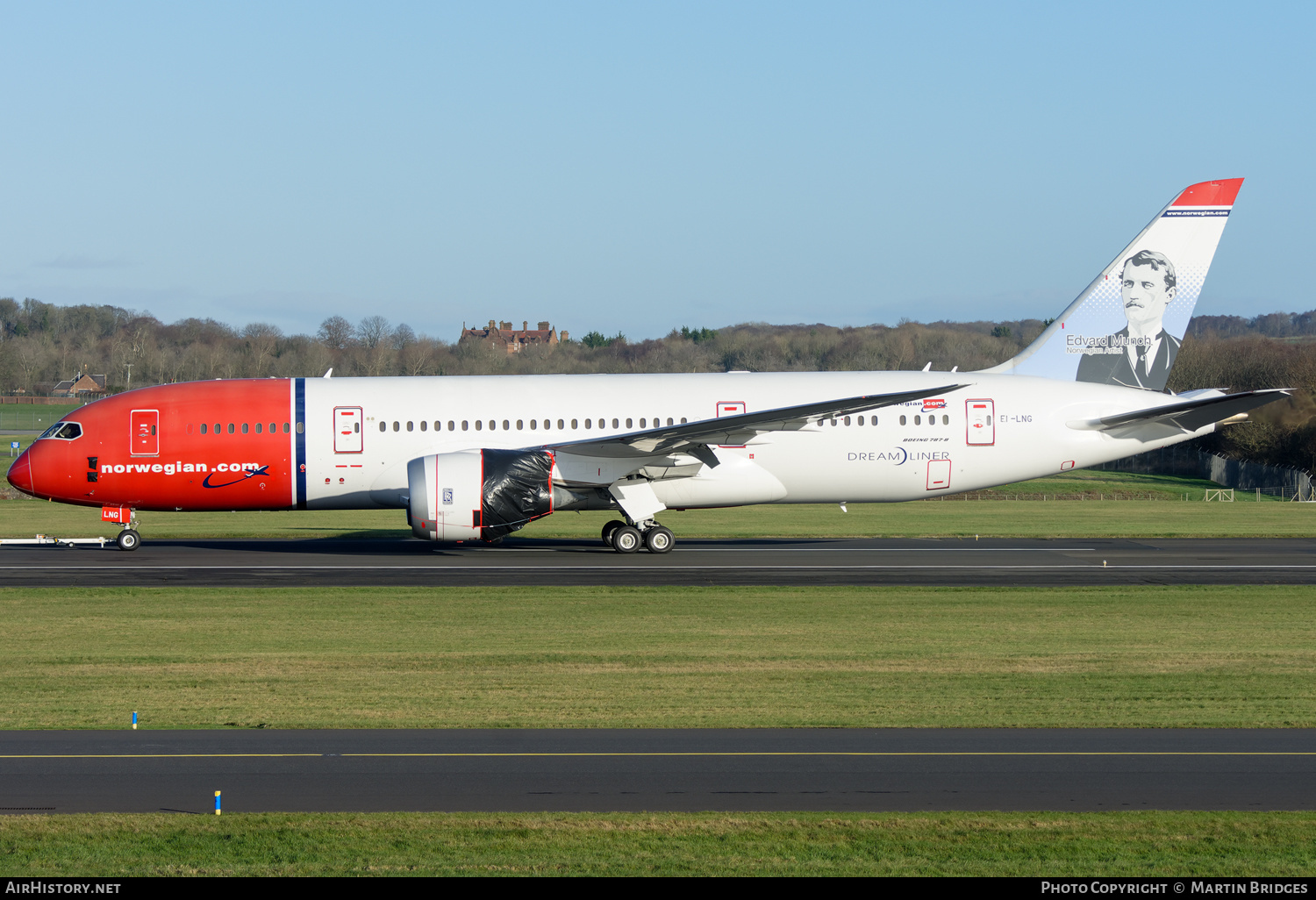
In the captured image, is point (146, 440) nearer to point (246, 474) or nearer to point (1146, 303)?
point (246, 474)

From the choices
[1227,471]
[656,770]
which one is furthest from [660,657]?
[1227,471]

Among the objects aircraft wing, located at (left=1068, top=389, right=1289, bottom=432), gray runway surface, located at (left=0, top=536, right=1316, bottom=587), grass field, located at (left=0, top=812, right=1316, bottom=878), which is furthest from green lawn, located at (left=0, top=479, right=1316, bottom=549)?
grass field, located at (left=0, top=812, right=1316, bottom=878)

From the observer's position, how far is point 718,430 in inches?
1017

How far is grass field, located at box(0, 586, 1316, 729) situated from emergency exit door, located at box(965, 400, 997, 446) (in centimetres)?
731

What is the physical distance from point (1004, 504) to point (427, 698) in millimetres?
35297

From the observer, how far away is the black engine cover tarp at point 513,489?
25.4 metres

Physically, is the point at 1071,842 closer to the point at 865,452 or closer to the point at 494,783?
the point at 494,783

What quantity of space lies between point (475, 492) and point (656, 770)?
15.8 m

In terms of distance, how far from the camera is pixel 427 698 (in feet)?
42.5

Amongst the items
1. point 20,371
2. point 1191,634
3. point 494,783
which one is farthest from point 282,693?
point 20,371

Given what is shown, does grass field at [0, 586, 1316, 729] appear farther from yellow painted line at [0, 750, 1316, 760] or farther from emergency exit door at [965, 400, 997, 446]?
emergency exit door at [965, 400, 997, 446]

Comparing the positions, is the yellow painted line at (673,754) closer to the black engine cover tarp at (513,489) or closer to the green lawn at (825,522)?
the black engine cover tarp at (513,489)

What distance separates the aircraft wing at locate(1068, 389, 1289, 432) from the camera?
27.1m
